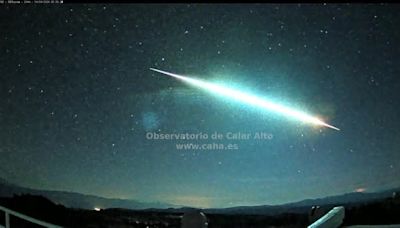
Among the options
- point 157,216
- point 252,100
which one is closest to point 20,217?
point 157,216

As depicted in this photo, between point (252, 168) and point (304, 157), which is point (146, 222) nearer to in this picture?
point (252, 168)

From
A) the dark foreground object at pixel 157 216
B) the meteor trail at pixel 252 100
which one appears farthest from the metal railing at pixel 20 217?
the meteor trail at pixel 252 100

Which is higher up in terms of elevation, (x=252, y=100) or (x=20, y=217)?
(x=252, y=100)

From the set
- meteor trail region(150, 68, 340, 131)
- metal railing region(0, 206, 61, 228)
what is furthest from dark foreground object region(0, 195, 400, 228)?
meteor trail region(150, 68, 340, 131)

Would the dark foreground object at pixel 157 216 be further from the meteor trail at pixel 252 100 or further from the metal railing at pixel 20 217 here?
the meteor trail at pixel 252 100

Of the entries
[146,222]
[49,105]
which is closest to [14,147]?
[49,105]

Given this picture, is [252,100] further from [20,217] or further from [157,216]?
[20,217]

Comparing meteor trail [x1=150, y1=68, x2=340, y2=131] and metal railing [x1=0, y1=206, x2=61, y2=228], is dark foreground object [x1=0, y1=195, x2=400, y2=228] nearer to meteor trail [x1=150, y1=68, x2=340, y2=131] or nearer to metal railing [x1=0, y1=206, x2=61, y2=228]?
metal railing [x1=0, y1=206, x2=61, y2=228]

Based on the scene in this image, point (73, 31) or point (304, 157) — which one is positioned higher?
point (73, 31)
